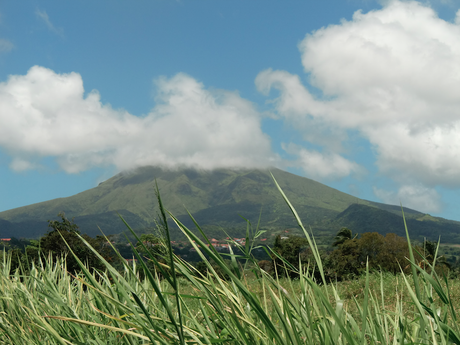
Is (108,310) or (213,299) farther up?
(213,299)

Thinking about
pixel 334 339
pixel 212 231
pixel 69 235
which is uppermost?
pixel 334 339

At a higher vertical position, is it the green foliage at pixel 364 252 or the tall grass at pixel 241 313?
the tall grass at pixel 241 313

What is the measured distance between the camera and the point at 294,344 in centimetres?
92

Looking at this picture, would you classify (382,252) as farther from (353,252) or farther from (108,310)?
(108,310)

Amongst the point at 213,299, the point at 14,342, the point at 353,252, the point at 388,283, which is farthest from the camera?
the point at 353,252

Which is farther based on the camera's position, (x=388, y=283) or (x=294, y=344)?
(x=388, y=283)

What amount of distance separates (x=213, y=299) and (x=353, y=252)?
73.5 ft

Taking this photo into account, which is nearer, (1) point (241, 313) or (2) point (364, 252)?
(1) point (241, 313)

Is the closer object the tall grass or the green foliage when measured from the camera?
the tall grass

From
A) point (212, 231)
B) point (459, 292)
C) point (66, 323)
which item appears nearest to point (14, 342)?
point (66, 323)

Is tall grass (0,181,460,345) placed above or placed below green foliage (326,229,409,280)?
above

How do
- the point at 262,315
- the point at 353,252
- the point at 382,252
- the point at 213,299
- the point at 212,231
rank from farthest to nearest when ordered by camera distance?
the point at 212,231 → the point at 353,252 → the point at 382,252 → the point at 213,299 → the point at 262,315

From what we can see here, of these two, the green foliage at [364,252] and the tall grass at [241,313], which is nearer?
the tall grass at [241,313]

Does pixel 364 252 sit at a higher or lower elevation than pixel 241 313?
lower
